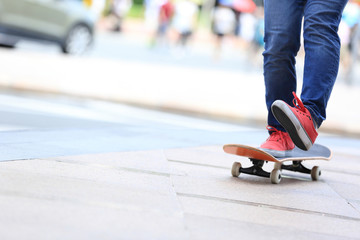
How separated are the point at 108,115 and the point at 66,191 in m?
3.96

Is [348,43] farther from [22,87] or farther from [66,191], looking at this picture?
[66,191]

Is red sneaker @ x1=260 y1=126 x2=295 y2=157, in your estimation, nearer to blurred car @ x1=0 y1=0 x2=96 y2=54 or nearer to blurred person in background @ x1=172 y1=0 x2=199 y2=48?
blurred car @ x1=0 y1=0 x2=96 y2=54

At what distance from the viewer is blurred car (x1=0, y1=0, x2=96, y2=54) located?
1441cm

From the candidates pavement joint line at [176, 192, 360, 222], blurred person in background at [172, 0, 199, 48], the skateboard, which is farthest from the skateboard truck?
blurred person in background at [172, 0, 199, 48]

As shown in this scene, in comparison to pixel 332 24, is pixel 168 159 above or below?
below

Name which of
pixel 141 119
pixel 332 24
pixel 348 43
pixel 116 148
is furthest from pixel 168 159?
pixel 348 43

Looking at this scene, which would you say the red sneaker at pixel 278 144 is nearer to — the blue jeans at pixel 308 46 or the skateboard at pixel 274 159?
the skateboard at pixel 274 159

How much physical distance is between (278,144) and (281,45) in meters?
0.50

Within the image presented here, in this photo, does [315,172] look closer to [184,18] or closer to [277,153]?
[277,153]

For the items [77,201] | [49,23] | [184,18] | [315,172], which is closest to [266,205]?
[77,201]

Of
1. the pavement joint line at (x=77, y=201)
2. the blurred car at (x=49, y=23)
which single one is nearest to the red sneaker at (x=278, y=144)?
the pavement joint line at (x=77, y=201)

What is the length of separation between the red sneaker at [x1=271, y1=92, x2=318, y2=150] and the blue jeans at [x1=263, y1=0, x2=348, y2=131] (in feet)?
0.27

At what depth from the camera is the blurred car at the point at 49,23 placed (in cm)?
1441

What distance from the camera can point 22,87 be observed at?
852 cm
